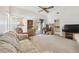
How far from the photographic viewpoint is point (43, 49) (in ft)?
4.96

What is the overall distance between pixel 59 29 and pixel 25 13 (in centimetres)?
45

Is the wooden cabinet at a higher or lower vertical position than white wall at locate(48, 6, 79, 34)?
lower

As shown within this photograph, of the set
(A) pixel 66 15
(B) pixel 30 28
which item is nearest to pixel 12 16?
(B) pixel 30 28

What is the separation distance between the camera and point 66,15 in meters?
1.51

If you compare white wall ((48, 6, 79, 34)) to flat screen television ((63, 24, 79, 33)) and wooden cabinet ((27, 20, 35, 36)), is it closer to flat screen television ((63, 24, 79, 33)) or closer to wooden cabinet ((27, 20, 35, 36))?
flat screen television ((63, 24, 79, 33))

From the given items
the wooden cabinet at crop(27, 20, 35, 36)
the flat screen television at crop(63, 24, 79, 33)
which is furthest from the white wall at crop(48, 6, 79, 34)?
the wooden cabinet at crop(27, 20, 35, 36)

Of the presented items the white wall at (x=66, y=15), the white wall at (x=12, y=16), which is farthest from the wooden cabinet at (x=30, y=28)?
the white wall at (x=66, y=15)

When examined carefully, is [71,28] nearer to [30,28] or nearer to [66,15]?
[66,15]

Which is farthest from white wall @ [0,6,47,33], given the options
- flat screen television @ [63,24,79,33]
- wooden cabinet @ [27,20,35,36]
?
flat screen television @ [63,24,79,33]

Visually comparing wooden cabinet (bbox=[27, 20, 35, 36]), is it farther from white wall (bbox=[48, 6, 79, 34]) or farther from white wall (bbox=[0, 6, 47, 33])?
white wall (bbox=[48, 6, 79, 34])

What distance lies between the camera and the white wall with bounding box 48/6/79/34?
1.51m

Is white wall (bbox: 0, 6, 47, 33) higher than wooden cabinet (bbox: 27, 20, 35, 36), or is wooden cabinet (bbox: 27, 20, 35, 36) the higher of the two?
white wall (bbox: 0, 6, 47, 33)
